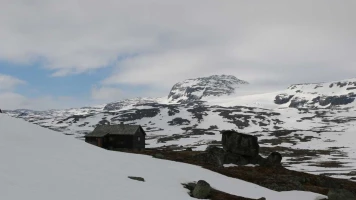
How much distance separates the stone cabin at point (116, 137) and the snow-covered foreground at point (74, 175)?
53162mm

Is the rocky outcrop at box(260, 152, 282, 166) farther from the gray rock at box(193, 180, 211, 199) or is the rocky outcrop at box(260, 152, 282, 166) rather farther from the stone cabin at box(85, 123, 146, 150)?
the stone cabin at box(85, 123, 146, 150)

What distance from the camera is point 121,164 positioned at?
2589cm

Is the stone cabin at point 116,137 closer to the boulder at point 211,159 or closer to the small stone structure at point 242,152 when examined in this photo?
the small stone structure at point 242,152

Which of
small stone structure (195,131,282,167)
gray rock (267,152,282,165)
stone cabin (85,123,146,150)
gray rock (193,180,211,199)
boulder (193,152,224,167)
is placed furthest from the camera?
stone cabin (85,123,146,150)

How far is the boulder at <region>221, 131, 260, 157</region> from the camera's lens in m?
51.2

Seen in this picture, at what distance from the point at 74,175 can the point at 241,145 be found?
1477 inches

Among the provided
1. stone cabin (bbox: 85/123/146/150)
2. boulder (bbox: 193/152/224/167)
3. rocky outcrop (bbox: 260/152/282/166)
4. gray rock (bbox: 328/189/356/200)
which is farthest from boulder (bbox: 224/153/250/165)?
stone cabin (bbox: 85/123/146/150)

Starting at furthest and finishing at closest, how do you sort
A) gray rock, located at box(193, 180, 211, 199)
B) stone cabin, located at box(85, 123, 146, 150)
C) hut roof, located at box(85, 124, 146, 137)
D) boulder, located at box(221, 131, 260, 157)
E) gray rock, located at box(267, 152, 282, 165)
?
hut roof, located at box(85, 124, 146, 137) < stone cabin, located at box(85, 123, 146, 150) < boulder, located at box(221, 131, 260, 157) < gray rock, located at box(267, 152, 282, 165) < gray rock, located at box(193, 180, 211, 199)

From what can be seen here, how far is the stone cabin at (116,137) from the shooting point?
82456mm

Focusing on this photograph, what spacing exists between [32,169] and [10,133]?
31.0ft

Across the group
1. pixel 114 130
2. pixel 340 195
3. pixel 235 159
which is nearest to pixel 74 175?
pixel 340 195

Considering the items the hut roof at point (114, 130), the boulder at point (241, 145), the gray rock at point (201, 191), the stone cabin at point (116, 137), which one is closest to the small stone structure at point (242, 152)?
the boulder at point (241, 145)

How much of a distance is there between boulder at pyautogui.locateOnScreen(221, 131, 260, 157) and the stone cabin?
3653cm

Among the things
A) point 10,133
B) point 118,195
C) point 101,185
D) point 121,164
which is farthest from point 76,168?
point 10,133
